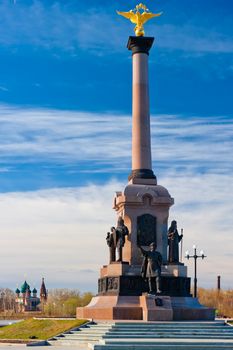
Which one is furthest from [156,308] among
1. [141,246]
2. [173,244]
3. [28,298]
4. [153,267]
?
[28,298]

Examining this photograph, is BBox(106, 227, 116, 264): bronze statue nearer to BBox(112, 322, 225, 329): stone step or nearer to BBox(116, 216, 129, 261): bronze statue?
BBox(116, 216, 129, 261): bronze statue

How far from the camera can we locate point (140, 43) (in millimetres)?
40094

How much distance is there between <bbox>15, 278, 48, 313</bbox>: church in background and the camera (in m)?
140

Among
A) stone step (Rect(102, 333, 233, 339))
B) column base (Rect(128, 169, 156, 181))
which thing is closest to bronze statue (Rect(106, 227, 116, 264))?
column base (Rect(128, 169, 156, 181))

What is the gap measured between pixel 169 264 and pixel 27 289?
393 ft

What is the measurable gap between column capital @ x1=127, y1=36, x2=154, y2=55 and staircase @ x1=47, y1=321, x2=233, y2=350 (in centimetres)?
1556

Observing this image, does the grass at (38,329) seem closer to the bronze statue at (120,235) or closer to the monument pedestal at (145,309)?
the monument pedestal at (145,309)

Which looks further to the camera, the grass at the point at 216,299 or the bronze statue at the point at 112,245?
the grass at the point at 216,299

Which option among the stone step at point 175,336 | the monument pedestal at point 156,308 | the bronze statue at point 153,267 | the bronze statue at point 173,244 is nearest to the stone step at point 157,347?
the stone step at point 175,336

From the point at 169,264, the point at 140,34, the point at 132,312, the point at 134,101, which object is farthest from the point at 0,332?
the point at 140,34

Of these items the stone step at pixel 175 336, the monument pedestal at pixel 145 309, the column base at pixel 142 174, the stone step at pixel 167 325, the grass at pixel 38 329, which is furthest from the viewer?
the column base at pixel 142 174

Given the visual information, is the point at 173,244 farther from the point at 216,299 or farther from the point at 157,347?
the point at 216,299

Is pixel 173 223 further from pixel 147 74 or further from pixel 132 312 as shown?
pixel 147 74

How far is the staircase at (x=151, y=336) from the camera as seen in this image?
27.6 metres
